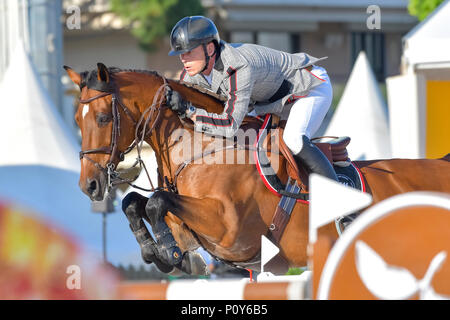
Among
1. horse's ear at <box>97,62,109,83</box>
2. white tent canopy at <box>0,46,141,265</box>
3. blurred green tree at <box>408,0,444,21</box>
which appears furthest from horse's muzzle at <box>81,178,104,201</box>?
blurred green tree at <box>408,0,444,21</box>

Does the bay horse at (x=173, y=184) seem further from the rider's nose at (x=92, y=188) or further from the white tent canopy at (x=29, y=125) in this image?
the white tent canopy at (x=29, y=125)

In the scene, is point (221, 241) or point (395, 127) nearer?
point (221, 241)

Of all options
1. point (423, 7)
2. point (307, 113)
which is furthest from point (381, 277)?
point (423, 7)

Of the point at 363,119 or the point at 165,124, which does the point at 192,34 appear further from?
the point at 363,119

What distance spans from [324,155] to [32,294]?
1.88 m

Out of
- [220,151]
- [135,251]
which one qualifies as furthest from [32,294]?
[135,251]

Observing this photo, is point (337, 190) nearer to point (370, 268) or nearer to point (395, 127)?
point (370, 268)

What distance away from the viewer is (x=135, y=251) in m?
9.19

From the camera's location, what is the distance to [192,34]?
4.45 m

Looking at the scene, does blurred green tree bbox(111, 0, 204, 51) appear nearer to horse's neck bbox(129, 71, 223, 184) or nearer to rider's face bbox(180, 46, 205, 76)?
horse's neck bbox(129, 71, 223, 184)

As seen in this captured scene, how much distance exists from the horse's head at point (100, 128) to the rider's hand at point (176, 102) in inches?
11.3

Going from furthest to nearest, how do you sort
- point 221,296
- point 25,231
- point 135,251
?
point 135,251 < point 25,231 < point 221,296

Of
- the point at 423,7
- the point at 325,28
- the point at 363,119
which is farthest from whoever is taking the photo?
the point at 325,28

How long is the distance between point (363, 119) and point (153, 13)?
1195 cm
